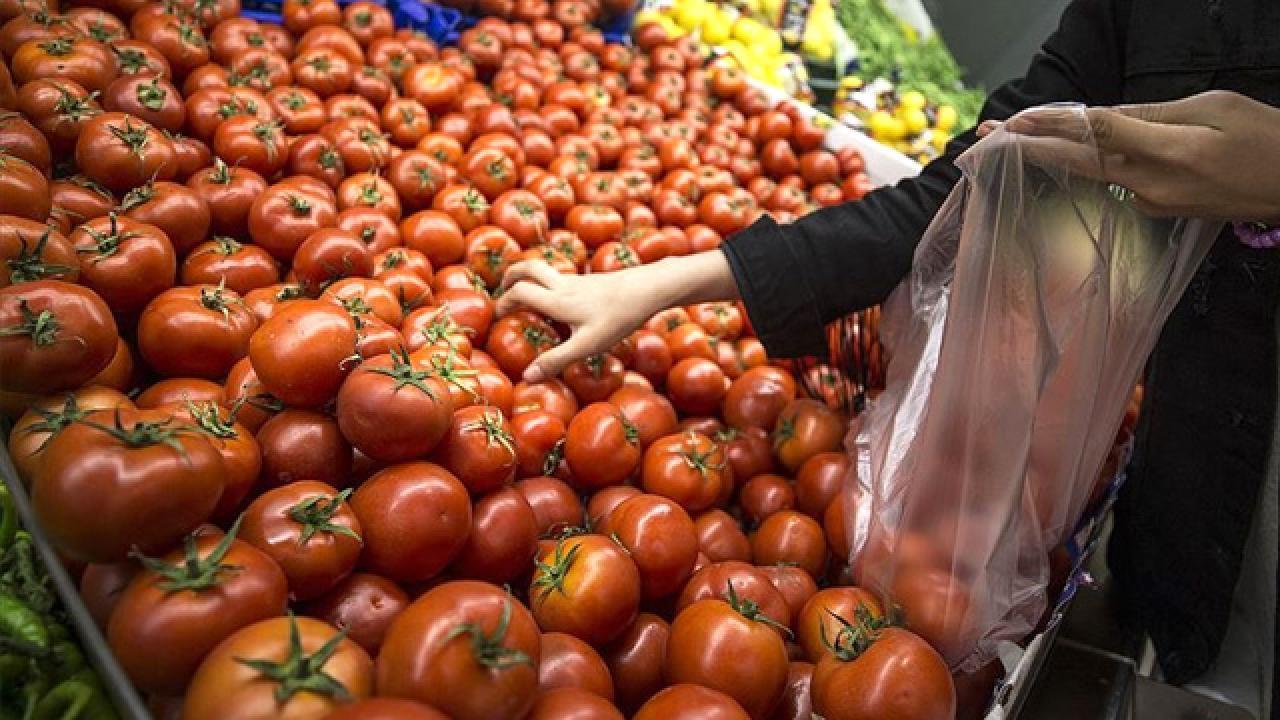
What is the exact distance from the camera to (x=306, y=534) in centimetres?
121

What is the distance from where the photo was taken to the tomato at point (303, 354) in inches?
54.4

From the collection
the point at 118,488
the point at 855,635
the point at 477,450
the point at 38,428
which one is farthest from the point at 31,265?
the point at 855,635

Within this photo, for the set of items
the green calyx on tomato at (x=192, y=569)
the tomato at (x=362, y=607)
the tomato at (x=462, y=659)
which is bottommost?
the tomato at (x=362, y=607)

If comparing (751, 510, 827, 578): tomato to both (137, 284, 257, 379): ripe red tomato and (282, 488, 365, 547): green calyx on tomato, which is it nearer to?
(282, 488, 365, 547): green calyx on tomato

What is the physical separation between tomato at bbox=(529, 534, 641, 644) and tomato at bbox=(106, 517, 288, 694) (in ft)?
1.57

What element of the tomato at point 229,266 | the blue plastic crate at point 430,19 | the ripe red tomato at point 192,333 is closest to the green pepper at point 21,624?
the ripe red tomato at point 192,333

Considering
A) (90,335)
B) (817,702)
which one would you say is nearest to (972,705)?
(817,702)

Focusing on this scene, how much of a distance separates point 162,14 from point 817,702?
2777 millimetres

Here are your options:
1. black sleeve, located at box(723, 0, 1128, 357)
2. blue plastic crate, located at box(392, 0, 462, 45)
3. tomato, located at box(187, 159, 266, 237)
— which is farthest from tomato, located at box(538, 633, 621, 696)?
blue plastic crate, located at box(392, 0, 462, 45)

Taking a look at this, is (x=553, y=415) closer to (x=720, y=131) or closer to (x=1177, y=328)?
(x=1177, y=328)

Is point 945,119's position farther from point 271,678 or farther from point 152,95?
point 271,678

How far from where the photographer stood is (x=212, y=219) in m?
2.04

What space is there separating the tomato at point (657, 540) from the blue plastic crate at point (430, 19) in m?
2.76

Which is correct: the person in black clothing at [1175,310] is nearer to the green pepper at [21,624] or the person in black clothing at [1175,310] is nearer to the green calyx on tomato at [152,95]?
the green calyx on tomato at [152,95]
